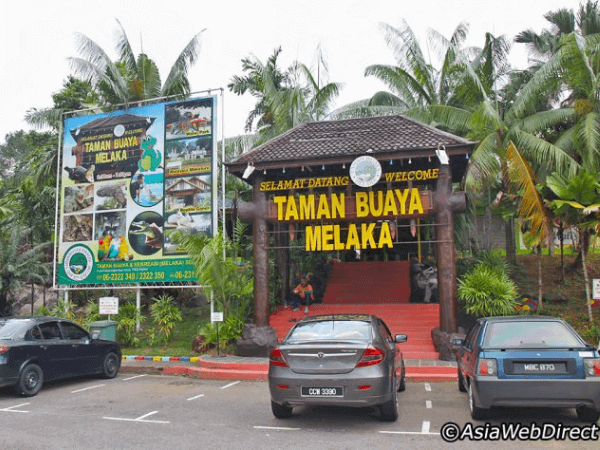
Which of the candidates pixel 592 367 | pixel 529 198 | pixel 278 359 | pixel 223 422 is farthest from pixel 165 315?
pixel 592 367

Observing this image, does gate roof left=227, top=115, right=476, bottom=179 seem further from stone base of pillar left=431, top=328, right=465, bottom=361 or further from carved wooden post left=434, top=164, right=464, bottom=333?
stone base of pillar left=431, top=328, right=465, bottom=361

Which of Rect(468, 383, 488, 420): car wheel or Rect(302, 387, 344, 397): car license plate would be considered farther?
Rect(468, 383, 488, 420): car wheel

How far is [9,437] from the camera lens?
22.6 ft

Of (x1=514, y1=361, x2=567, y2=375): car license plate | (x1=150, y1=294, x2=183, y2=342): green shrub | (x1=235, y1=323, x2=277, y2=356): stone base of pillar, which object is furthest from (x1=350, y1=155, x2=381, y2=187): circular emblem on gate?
(x1=514, y1=361, x2=567, y2=375): car license plate

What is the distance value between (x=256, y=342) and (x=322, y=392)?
7339mm

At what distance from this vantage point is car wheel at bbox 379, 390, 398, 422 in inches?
280

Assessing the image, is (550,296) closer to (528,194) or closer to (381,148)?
(528,194)

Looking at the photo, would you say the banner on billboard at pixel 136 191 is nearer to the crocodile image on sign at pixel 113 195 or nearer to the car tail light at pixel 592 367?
the crocodile image on sign at pixel 113 195

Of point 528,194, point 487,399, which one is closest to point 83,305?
point 528,194

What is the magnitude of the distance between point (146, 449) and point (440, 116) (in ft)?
53.0

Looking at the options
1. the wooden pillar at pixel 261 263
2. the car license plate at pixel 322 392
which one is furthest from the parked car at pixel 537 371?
the wooden pillar at pixel 261 263

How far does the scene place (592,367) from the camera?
6.41 meters

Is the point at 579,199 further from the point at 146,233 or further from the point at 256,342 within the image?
the point at 146,233

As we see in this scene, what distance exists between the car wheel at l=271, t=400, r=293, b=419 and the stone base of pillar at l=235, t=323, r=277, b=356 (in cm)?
614
